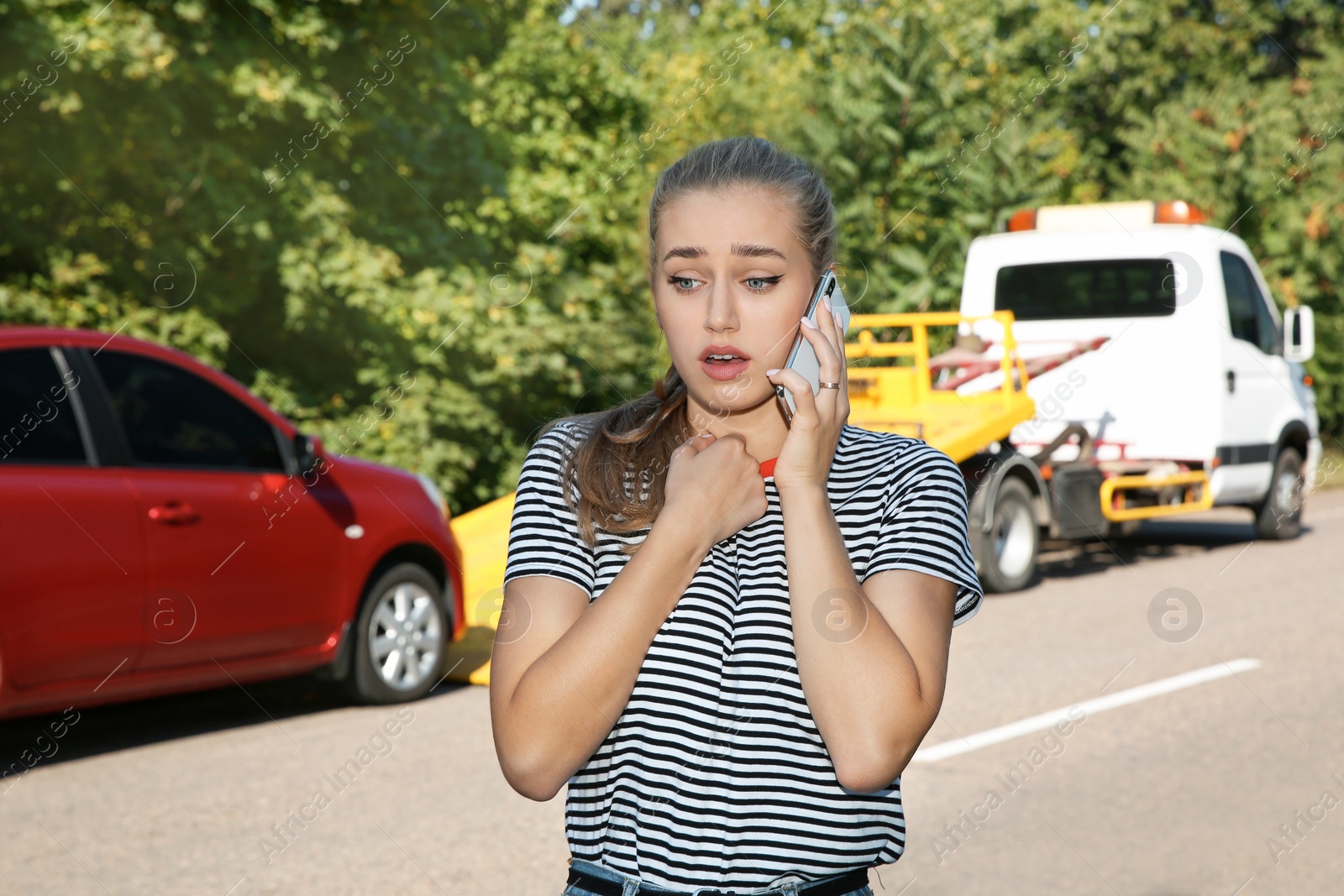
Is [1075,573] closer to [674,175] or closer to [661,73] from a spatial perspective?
[674,175]

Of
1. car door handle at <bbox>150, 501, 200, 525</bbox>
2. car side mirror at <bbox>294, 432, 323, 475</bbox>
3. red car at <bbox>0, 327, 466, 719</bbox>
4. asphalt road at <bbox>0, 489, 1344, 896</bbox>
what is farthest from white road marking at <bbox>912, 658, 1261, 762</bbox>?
car door handle at <bbox>150, 501, 200, 525</bbox>

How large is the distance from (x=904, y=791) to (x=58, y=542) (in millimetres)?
3608

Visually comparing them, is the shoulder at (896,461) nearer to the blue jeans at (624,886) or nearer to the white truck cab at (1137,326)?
the blue jeans at (624,886)

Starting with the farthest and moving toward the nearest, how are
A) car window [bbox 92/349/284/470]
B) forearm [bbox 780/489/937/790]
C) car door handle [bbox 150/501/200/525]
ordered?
car window [bbox 92/349/284/470] → car door handle [bbox 150/501/200/525] → forearm [bbox 780/489/937/790]

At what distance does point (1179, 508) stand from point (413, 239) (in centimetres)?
711

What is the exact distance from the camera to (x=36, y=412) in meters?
5.81

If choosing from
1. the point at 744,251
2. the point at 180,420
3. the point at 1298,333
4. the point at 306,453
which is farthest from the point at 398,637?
the point at 1298,333

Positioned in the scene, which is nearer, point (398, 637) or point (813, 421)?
point (813, 421)

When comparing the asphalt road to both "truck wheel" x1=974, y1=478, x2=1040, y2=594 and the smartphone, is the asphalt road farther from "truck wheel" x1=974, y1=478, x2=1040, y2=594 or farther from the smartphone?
the smartphone

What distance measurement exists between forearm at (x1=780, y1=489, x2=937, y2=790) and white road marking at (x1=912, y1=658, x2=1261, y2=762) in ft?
15.1

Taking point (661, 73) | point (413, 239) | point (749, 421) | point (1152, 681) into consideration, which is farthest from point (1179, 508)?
point (661, 73)

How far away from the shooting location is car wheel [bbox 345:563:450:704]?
723 cm

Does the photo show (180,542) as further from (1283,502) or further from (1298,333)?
(1283,502)

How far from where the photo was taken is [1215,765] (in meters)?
5.98
